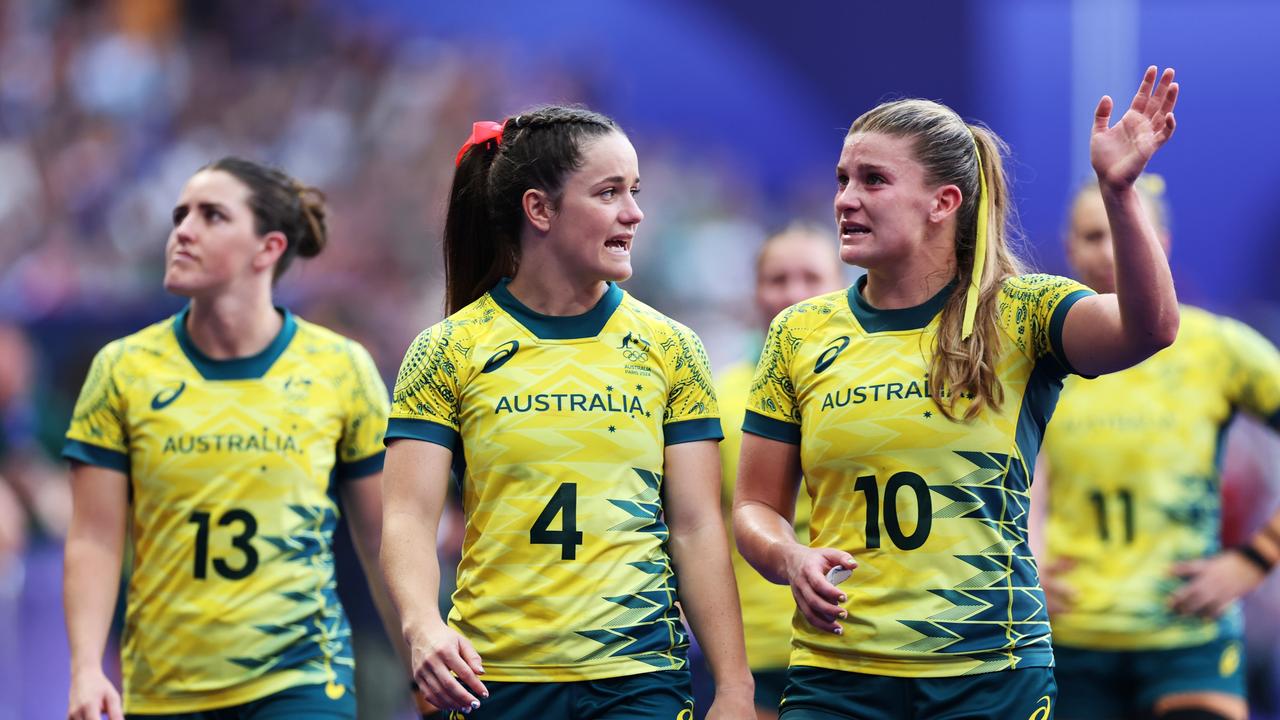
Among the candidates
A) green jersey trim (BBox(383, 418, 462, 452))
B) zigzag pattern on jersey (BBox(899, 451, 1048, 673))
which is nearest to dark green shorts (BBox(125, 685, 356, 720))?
green jersey trim (BBox(383, 418, 462, 452))

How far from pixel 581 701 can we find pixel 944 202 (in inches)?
60.2

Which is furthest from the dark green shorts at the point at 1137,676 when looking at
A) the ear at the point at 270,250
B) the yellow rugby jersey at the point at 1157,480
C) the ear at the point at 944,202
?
the ear at the point at 270,250

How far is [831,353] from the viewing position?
423cm

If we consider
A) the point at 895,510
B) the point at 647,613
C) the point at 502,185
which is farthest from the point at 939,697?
the point at 502,185

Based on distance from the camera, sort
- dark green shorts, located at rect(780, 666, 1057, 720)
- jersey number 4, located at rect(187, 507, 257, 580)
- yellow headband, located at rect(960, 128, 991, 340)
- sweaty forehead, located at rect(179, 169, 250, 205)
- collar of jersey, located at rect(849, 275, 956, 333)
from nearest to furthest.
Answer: dark green shorts, located at rect(780, 666, 1057, 720) → yellow headband, located at rect(960, 128, 991, 340) → collar of jersey, located at rect(849, 275, 956, 333) → jersey number 4, located at rect(187, 507, 257, 580) → sweaty forehead, located at rect(179, 169, 250, 205)

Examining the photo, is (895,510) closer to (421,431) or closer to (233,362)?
(421,431)

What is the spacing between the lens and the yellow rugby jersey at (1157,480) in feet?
19.7

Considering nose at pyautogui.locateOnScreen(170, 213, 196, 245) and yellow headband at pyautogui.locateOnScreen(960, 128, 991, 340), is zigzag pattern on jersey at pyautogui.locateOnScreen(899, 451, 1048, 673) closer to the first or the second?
yellow headband at pyautogui.locateOnScreen(960, 128, 991, 340)

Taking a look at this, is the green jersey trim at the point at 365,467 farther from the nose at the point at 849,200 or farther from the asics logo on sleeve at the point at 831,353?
the nose at the point at 849,200

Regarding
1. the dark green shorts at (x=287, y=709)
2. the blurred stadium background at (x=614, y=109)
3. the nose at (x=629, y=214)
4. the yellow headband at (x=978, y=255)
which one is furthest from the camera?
the blurred stadium background at (x=614, y=109)

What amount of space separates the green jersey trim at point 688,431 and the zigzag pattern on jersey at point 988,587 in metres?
0.64

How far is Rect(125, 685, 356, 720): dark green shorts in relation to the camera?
16.6ft

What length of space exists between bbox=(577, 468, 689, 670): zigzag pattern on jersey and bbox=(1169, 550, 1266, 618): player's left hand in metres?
2.43

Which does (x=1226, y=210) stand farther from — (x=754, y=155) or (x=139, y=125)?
(x=139, y=125)
